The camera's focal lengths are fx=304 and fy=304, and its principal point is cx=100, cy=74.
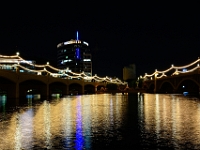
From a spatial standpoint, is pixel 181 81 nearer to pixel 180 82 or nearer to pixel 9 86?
pixel 180 82

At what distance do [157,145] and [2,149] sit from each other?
31.1ft

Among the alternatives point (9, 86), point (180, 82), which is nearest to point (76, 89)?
point (180, 82)

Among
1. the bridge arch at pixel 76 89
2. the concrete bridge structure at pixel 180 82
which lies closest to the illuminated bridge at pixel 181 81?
the concrete bridge structure at pixel 180 82

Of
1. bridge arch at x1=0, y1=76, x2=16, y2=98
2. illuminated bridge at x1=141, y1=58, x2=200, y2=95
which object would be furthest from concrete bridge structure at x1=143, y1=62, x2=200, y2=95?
bridge arch at x1=0, y1=76, x2=16, y2=98

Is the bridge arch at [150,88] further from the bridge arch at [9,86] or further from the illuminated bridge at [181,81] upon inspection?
the bridge arch at [9,86]

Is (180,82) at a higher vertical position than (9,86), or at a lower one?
higher

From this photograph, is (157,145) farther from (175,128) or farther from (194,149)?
(175,128)

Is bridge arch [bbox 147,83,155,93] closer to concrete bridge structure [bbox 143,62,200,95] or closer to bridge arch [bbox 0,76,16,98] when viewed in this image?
concrete bridge structure [bbox 143,62,200,95]

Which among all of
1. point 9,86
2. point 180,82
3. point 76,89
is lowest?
point 9,86

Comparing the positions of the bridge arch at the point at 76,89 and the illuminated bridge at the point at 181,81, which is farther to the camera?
the bridge arch at the point at 76,89

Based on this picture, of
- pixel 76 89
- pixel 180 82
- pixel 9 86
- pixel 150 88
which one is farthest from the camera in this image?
pixel 150 88

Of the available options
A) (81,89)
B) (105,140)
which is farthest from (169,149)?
(81,89)

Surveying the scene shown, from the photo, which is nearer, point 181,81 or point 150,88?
point 181,81

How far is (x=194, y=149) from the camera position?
17.7 meters
